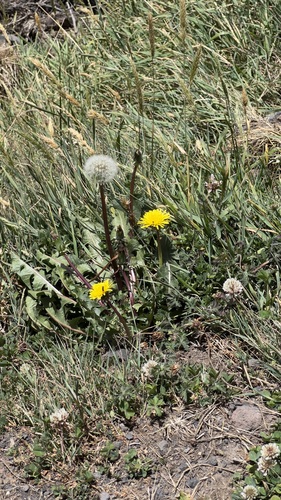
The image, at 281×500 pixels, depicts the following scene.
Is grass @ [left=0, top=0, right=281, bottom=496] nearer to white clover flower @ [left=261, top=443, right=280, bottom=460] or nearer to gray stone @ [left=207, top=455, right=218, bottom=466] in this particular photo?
gray stone @ [left=207, top=455, right=218, bottom=466]

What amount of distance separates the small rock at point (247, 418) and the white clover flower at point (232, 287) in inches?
19.3

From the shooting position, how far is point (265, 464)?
8.17ft

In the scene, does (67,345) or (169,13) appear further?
(169,13)

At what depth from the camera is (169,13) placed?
4961mm

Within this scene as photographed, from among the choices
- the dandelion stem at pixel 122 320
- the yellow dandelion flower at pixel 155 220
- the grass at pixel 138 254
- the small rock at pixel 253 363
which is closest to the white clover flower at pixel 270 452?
the grass at pixel 138 254

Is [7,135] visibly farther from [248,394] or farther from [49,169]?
[248,394]

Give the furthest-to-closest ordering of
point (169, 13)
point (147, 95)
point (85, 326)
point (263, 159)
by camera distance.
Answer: point (169, 13) < point (147, 95) < point (263, 159) < point (85, 326)

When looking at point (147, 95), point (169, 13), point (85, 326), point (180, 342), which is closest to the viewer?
point (180, 342)

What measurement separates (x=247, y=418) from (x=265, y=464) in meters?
0.30

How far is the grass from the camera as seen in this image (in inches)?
116

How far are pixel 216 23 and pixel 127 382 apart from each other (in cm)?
283

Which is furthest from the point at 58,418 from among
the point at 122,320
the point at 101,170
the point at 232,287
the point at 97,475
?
the point at 101,170

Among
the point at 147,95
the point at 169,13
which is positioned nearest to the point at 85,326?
the point at 147,95

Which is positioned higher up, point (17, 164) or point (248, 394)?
point (17, 164)
